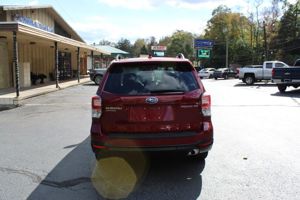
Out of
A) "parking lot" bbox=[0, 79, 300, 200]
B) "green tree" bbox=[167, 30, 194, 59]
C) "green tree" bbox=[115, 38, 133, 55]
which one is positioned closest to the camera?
"parking lot" bbox=[0, 79, 300, 200]

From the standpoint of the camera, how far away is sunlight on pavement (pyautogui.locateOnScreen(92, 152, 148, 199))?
17.2ft

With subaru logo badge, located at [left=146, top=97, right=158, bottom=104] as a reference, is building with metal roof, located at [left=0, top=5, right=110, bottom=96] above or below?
above

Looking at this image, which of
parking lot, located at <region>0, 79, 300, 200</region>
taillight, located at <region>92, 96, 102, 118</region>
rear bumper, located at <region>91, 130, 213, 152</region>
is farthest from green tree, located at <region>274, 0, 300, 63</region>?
taillight, located at <region>92, 96, 102, 118</region>

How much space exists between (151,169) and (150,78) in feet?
5.04

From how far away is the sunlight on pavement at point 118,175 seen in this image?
525 centimetres

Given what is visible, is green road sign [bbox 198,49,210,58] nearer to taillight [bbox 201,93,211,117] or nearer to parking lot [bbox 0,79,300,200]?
parking lot [bbox 0,79,300,200]

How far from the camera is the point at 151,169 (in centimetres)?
634

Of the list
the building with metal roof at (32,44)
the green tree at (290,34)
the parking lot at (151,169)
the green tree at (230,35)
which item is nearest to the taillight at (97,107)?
the parking lot at (151,169)

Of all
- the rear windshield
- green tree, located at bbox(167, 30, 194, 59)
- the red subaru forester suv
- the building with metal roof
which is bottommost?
the red subaru forester suv

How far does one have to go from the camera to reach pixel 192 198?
4.94 meters

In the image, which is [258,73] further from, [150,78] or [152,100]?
[152,100]

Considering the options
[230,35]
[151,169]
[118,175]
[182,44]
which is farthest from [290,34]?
[118,175]

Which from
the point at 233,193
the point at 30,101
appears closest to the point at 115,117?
the point at 233,193

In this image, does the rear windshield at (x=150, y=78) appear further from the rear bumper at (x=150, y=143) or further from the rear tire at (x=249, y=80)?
the rear tire at (x=249, y=80)
